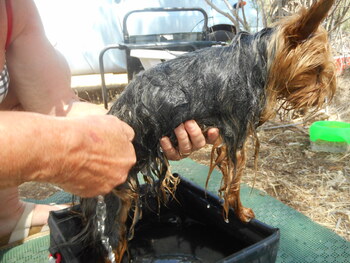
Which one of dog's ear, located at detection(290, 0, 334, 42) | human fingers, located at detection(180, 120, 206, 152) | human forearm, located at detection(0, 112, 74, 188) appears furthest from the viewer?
human fingers, located at detection(180, 120, 206, 152)

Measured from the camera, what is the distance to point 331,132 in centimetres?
364

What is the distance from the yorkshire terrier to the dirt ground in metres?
1.06

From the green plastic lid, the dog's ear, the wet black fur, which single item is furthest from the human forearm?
the green plastic lid

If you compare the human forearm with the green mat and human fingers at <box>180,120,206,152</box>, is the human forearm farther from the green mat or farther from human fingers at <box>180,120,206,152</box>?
the green mat

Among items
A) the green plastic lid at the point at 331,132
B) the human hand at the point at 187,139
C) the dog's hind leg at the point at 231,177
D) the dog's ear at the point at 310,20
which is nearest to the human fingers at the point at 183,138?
the human hand at the point at 187,139

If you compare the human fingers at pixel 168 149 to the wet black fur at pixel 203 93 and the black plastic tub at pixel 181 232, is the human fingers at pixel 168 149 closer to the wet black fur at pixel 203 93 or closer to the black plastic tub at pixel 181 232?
the wet black fur at pixel 203 93

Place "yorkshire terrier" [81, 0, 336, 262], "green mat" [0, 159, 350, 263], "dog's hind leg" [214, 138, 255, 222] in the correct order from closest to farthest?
"yorkshire terrier" [81, 0, 336, 262]
"dog's hind leg" [214, 138, 255, 222]
"green mat" [0, 159, 350, 263]

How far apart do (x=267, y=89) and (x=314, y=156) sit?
92.6 inches

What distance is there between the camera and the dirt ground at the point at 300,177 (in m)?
2.79

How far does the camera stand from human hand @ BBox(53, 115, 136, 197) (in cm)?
122

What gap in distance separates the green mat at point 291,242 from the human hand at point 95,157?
1.29 meters

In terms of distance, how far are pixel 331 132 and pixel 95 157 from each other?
3.05 meters

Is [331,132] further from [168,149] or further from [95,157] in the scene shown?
[95,157]

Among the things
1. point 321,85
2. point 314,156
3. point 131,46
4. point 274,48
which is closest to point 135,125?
point 274,48
